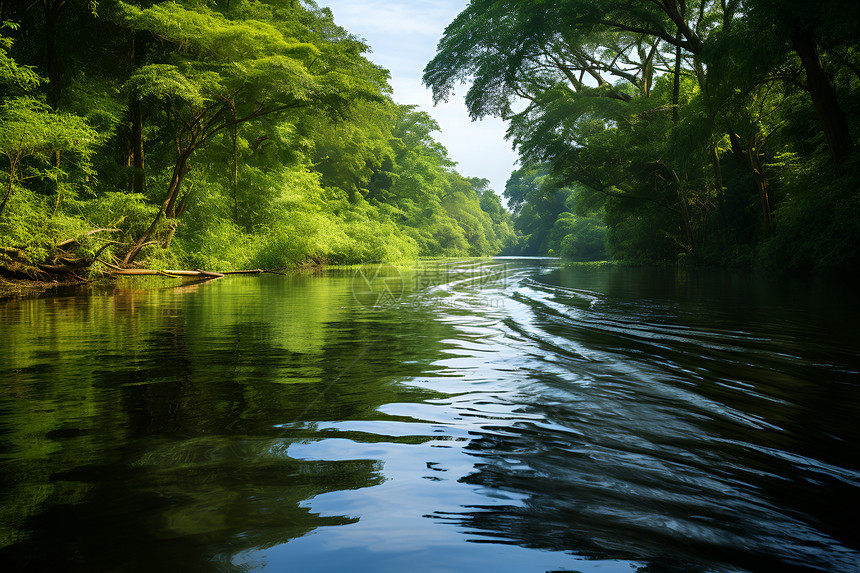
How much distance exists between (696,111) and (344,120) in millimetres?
14821

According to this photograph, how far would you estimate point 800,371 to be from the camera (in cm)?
468

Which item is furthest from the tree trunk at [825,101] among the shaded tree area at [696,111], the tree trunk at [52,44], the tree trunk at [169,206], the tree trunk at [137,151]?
the tree trunk at [52,44]

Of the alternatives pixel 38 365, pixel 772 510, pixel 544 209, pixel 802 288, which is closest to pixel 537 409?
pixel 772 510

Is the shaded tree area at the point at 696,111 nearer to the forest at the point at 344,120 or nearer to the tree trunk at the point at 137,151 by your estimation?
the forest at the point at 344,120

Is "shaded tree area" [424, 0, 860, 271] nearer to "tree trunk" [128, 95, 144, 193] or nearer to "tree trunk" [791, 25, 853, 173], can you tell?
"tree trunk" [791, 25, 853, 173]

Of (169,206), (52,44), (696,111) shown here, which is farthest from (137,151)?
(696,111)

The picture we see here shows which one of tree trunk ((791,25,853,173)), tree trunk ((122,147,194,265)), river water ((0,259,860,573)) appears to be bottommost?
river water ((0,259,860,573))

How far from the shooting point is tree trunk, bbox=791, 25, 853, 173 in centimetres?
1463

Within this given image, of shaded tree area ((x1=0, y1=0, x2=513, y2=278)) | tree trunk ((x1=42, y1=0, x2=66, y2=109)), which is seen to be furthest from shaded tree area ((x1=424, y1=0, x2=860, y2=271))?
tree trunk ((x1=42, y1=0, x2=66, y2=109))

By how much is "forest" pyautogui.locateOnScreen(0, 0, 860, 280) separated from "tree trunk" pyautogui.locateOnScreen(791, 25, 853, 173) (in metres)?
0.05

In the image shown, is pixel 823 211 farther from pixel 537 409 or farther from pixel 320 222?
pixel 320 222

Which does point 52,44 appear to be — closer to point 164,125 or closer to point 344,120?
point 164,125

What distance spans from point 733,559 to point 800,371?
3536 millimetres

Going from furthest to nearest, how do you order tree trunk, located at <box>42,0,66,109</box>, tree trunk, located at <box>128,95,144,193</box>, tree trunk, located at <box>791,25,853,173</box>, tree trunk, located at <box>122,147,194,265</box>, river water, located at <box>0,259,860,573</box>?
1. tree trunk, located at <box>128,95,144,193</box>
2. tree trunk, located at <box>42,0,66,109</box>
3. tree trunk, located at <box>122,147,194,265</box>
4. tree trunk, located at <box>791,25,853,173</box>
5. river water, located at <box>0,259,860,573</box>
